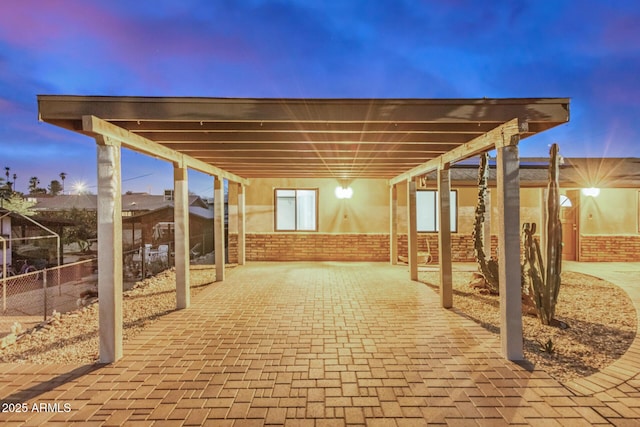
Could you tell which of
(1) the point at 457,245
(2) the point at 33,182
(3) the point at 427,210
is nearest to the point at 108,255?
(3) the point at 427,210

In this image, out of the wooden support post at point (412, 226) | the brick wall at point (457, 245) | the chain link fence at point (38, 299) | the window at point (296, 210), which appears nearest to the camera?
the chain link fence at point (38, 299)

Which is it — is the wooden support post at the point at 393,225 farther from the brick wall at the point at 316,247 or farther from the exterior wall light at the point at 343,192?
the exterior wall light at the point at 343,192

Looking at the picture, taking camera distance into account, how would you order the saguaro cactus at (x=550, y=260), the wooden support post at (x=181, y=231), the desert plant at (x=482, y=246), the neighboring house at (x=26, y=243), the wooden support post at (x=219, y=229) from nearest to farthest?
the saguaro cactus at (x=550, y=260) → the wooden support post at (x=181, y=231) → the desert plant at (x=482, y=246) → the wooden support post at (x=219, y=229) → the neighboring house at (x=26, y=243)

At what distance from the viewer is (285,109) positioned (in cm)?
365

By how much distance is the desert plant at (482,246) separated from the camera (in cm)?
607

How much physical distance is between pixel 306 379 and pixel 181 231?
3.65 metres

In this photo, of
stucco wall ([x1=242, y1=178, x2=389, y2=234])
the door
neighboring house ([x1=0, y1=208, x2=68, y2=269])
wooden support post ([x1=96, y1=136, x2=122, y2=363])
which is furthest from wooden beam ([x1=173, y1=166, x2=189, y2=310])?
the door

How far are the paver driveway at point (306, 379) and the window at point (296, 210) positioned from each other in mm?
5972

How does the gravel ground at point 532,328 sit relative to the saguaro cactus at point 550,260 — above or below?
below

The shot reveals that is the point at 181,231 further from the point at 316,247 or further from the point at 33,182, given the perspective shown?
the point at 33,182

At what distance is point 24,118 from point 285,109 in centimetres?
8498

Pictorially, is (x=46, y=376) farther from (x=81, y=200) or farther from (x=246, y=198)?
(x=81, y=200)

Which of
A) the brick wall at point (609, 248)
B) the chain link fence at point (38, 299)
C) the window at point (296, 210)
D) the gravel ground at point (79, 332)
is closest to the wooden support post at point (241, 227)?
the window at point (296, 210)

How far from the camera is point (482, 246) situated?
6.47 metres
